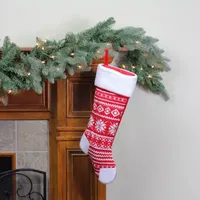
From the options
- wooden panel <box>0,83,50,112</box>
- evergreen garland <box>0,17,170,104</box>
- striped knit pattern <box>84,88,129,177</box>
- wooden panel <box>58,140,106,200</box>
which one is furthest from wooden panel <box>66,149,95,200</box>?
evergreen garland <box>0,17,170,104</box>

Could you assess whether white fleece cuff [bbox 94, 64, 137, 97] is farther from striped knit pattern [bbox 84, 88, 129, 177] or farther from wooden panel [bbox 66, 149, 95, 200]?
wooden panel [bbox 66, 149, 95, 200]

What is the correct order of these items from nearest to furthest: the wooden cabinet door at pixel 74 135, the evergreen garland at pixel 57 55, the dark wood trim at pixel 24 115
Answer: the evergreen garland at pixel 57 55 → the wooden cabinet door at pixel 74 135 → the dark wood trim at pixel 24 115

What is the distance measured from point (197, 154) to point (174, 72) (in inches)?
17.4

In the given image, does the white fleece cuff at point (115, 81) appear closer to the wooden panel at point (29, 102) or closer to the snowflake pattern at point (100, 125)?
the snowflake pattern at point (100, 125)

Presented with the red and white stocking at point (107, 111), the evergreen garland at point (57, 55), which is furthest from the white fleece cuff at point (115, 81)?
the evergreen garland at point (57, 55)

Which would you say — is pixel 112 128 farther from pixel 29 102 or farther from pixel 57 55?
pixel 29 102

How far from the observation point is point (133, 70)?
1.76m

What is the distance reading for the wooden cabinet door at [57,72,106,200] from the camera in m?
1.65

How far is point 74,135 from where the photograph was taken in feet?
5.43

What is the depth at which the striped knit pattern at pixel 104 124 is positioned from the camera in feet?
4.82

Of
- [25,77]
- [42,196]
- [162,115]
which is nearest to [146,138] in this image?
[162,115]

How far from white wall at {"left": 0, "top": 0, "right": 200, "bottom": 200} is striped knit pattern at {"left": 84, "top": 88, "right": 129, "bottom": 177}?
389 millimetres

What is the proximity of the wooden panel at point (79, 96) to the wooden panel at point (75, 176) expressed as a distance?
0.14 metres

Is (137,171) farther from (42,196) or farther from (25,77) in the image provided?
(25,77)
